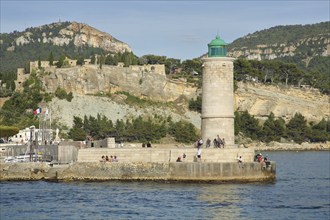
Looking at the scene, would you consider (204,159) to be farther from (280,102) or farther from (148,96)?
(280,102)

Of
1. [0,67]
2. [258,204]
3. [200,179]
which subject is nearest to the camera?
[258,204]

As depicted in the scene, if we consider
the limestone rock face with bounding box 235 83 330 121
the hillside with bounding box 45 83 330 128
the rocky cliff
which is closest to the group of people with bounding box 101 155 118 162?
the hillside with bounding box 45 83 330 128

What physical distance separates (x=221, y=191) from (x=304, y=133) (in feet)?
323

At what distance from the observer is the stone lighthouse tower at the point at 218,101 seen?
48469mm

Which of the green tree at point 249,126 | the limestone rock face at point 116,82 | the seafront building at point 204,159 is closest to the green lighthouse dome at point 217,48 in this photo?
the seafront building at point 204,159

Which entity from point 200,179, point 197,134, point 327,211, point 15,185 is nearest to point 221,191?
point 200,179

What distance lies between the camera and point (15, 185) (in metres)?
46.2

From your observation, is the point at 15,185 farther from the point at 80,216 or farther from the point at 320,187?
the point at 320,187

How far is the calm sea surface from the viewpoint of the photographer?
33.8 metres

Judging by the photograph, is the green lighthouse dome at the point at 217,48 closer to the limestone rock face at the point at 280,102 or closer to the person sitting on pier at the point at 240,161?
the person sitting on pier at the point at 240,161

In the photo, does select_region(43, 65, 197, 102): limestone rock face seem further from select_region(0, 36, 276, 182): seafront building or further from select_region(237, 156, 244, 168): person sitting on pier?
select_region(237, 156, 244, 168): person sitting on pier

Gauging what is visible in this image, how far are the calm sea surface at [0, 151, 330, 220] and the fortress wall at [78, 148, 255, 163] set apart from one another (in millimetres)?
1993

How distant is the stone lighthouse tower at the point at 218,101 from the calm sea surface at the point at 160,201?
484 centimetres

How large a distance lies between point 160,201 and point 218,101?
1238 centimetres
